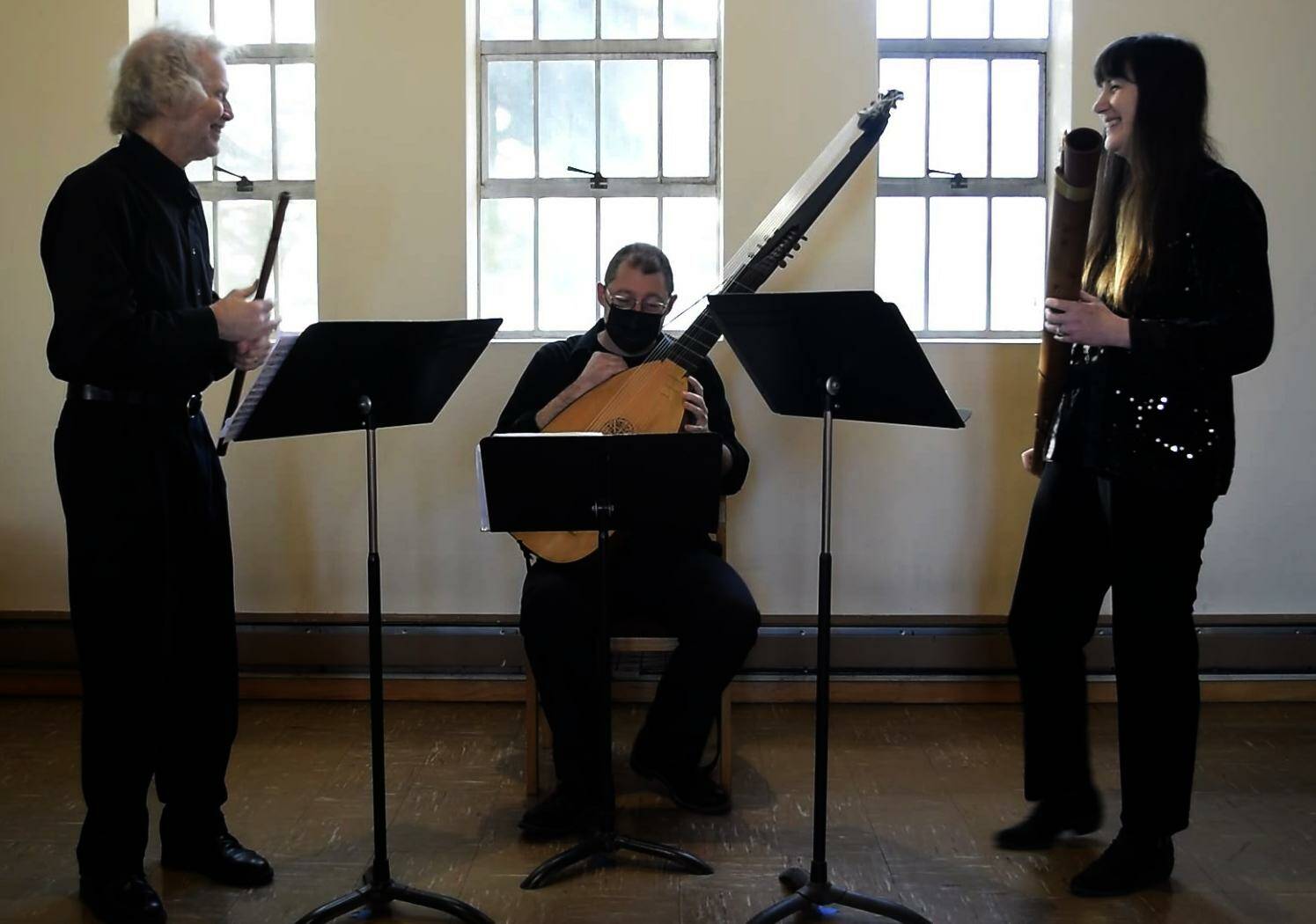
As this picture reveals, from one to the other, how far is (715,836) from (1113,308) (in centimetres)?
143

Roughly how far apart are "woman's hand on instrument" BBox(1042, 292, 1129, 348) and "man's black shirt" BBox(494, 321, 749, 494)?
3.27ft

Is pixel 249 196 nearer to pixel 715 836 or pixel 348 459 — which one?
pixel 348 459

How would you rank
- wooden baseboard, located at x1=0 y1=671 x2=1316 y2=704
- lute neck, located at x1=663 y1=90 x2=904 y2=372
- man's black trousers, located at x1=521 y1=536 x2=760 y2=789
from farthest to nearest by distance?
wooden baseboard, located at x1=0 y1=671 x2=1316 y2=704
lute neck, located at x1=663 y1=90 x2=904 y2=372
man's black trousers, located at x1=521 y1=536 x2=760 y2=789

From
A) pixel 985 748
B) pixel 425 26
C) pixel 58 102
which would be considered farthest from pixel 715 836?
pixel 58 102

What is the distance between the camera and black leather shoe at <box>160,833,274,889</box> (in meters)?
2.52

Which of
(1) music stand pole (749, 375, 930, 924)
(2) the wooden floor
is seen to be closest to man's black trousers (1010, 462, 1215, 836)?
(2) the wooden floor

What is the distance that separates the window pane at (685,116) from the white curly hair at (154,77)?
1735 mm

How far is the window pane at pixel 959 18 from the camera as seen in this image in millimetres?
3848

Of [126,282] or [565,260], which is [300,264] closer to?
[565,260]

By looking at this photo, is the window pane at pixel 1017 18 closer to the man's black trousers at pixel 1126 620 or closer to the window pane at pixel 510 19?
the window pane at pixel 510 19

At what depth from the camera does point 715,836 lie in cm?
279

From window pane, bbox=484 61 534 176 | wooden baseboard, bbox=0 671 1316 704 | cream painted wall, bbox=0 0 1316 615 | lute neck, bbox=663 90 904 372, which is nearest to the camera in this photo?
lute neck, bbox=663 90 904 372

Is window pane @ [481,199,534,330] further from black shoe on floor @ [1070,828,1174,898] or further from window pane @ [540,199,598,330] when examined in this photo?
black shoe on floor @ [1070,828,1174,898]

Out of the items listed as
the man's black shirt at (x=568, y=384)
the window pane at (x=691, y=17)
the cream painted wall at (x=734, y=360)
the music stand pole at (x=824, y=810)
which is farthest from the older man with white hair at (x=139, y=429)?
the window pane at (x=691, y=17)
